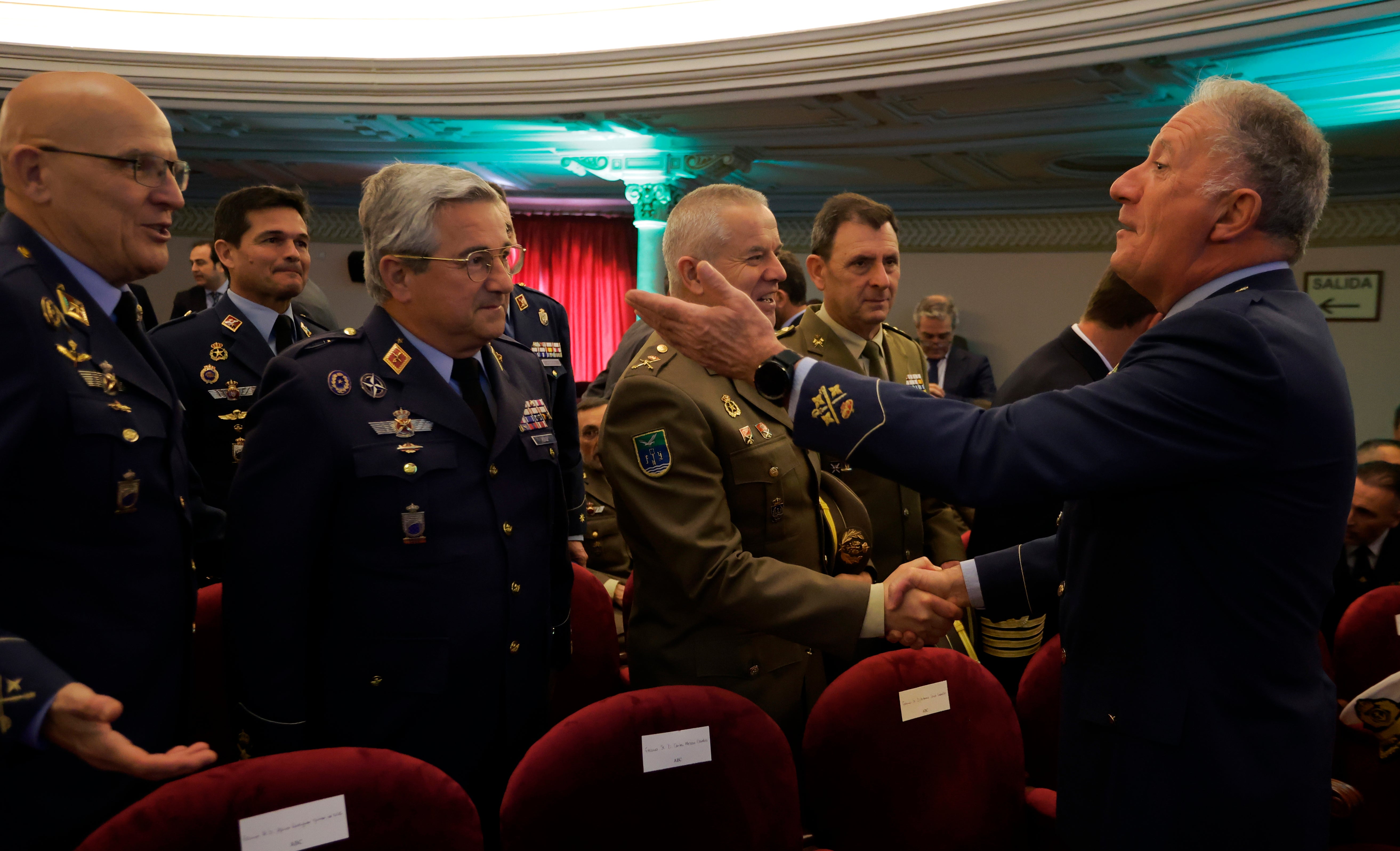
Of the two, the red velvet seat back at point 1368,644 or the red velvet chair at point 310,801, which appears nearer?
the red velvet chair at point 310,801

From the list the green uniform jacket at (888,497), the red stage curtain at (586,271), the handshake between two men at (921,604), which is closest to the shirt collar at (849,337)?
the green uniform jacket at (888,497)

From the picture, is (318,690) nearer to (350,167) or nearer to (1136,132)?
(1136,132)

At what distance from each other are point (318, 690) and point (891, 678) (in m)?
1.06

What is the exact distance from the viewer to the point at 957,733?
1.81 meters

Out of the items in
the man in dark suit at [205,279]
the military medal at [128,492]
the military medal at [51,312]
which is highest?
the man in dark suit at [205,279]

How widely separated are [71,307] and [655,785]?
3.83 ft

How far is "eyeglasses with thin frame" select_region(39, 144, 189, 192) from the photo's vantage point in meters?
1.43

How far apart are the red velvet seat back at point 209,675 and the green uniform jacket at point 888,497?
1.52m

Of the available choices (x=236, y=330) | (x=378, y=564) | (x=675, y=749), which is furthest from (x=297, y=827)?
(x=236, y=330)

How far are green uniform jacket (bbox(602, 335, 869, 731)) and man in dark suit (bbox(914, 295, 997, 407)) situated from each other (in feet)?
21.4

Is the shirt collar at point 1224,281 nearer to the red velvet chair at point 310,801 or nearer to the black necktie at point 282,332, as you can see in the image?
the red velvet chair at point 310,801

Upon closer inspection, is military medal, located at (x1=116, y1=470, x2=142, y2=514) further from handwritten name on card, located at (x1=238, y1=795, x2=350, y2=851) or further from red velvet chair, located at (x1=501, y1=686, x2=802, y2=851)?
red velvet chair, located at (x1=501, y1=686, x2=802, y2=851)

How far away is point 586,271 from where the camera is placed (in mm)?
Result: 11711

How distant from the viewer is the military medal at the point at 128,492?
1.37 meters
